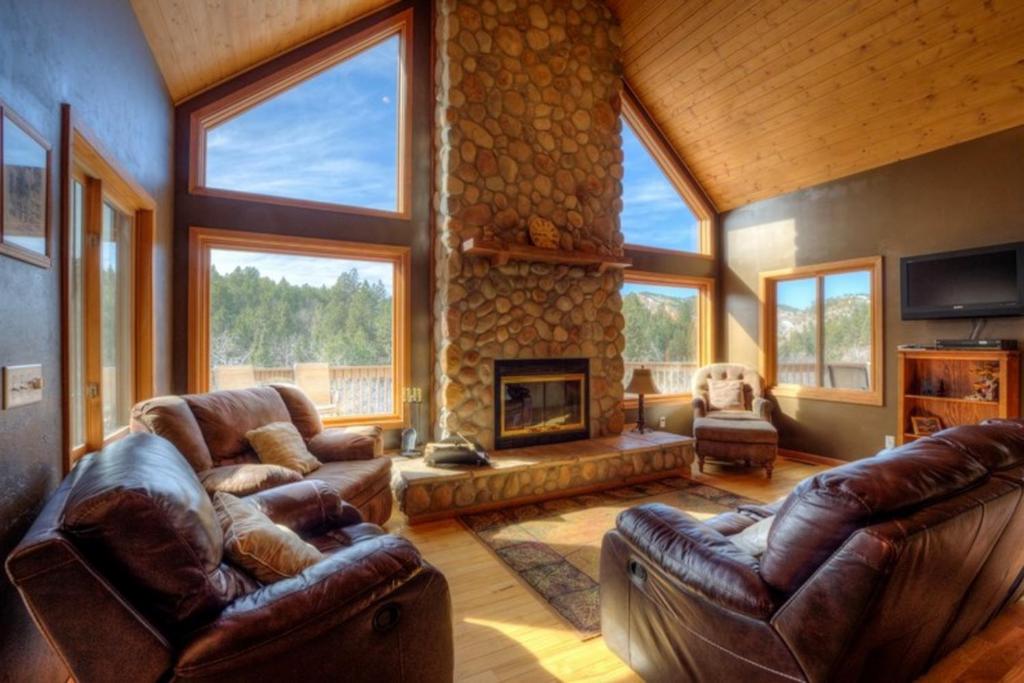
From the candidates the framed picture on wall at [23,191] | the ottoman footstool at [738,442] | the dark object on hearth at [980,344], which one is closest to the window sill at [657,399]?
the ottoman footstool at [738,442]

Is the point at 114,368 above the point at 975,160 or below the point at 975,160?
below

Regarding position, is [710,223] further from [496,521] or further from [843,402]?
[496,521]

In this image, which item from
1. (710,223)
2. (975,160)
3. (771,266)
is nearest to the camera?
(975,160)

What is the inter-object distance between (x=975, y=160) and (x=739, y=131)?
2.03 m

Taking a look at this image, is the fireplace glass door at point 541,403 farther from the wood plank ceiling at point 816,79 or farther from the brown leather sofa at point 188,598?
the wood plank ceiling at point 816,79

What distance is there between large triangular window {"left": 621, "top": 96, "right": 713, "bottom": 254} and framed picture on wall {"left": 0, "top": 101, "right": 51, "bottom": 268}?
5.16 m

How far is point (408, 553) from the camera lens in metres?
1.39

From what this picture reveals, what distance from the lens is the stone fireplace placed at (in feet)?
13.8

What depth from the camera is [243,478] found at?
239 cm

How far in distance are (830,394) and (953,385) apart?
3.35 feet

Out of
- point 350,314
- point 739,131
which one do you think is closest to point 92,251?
point 350,314

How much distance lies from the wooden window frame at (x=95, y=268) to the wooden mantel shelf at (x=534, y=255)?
2237mm

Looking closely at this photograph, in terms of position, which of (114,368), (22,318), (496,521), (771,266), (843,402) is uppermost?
A: (771,266)

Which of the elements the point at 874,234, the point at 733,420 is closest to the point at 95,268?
the point at 733,420
